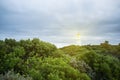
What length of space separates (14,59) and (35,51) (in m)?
2.70

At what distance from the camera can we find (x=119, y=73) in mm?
27453

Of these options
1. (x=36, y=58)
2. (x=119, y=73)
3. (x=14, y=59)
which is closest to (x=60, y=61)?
(x=36, y=58)

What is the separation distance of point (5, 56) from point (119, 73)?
10.6 metres

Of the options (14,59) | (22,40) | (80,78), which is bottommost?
(80,78)

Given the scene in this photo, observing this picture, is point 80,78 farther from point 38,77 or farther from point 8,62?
point 8,62

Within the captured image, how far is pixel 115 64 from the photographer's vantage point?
28.0 m

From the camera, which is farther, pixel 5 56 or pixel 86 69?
pixel 86 69

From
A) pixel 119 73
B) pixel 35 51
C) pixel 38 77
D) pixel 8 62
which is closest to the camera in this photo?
pixel 38 77

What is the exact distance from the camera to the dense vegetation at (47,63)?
829 inches

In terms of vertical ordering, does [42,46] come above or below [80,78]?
above

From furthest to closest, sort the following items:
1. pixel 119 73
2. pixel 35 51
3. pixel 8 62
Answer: pixel 119 73, pixel 35 51, pixel 8 62

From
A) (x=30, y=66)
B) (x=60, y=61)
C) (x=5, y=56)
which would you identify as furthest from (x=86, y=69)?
(x=5, y=56)

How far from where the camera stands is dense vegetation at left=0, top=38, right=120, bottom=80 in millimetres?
21047

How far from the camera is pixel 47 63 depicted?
21672 millimetres
